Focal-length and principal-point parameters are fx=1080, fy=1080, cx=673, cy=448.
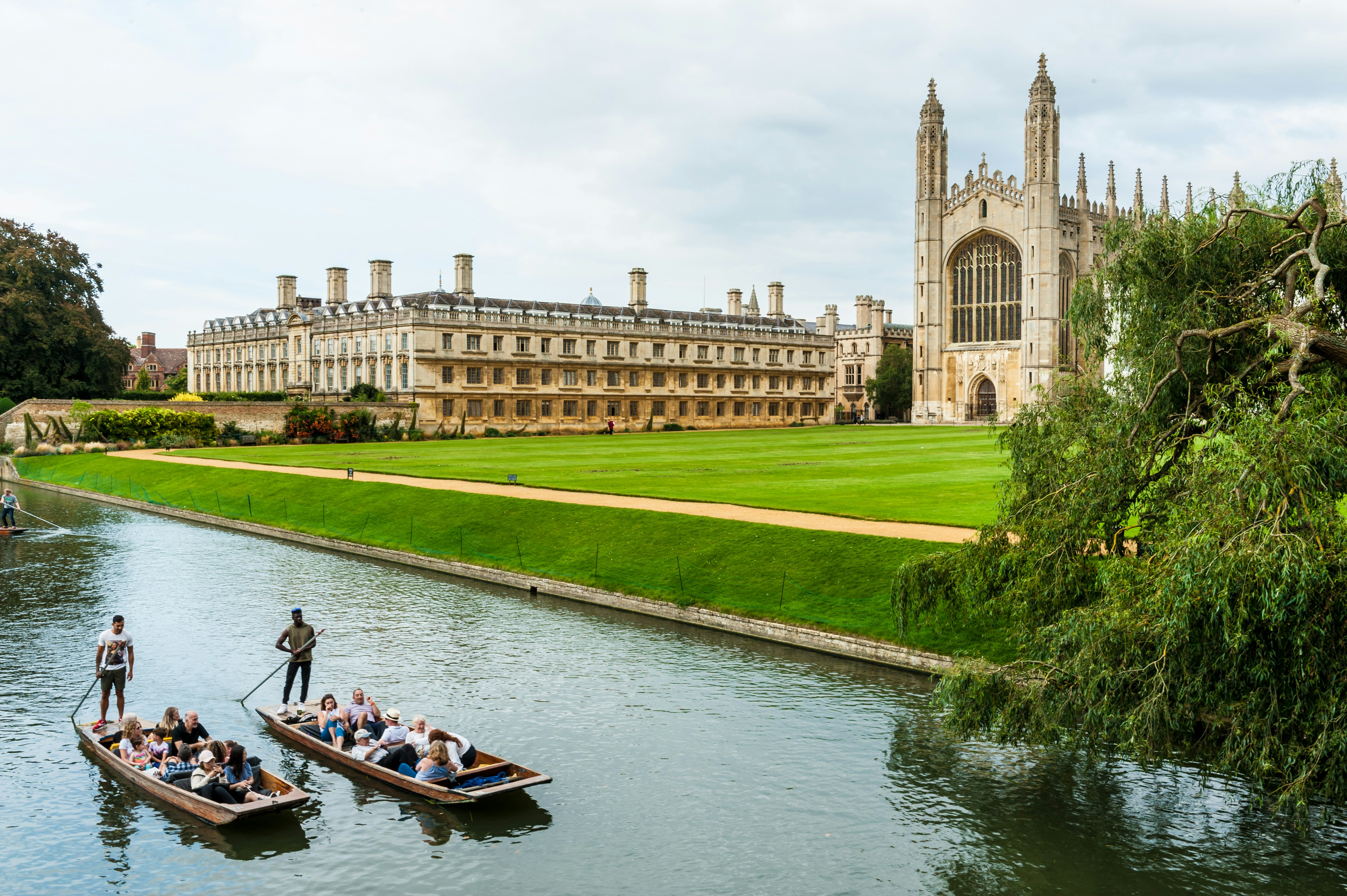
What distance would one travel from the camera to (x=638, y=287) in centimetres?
7800

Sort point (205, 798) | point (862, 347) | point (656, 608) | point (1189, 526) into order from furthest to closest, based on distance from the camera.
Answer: point (862, 347) < point (656, 608) < point (205, 798) < point (1189, 526)

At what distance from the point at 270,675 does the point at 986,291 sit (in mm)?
74577

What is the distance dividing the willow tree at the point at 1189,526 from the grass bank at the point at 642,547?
360 centimetres

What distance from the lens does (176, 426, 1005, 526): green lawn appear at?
25.7m

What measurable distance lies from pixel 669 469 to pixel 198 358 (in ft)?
222

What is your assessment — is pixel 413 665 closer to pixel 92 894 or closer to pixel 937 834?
pixel 92 894

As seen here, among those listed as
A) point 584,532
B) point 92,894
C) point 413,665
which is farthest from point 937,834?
point 584,532

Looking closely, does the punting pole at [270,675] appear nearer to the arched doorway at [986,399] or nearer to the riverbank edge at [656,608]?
the riverbank edge at [656,608]

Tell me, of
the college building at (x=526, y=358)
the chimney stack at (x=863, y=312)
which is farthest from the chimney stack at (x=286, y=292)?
the chimney stack at (x=863, y=312)

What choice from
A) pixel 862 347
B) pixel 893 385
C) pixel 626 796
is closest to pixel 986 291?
pixel 893 385

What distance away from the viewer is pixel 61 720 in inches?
530

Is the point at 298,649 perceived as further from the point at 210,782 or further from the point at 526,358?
the point at 526,358

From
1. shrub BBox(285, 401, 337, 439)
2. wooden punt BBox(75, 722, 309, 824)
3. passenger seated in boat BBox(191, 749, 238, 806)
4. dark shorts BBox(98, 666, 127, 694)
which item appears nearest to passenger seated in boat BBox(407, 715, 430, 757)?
wooden punt BBox(75, 722, 309, 824)

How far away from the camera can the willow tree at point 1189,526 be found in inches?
343
